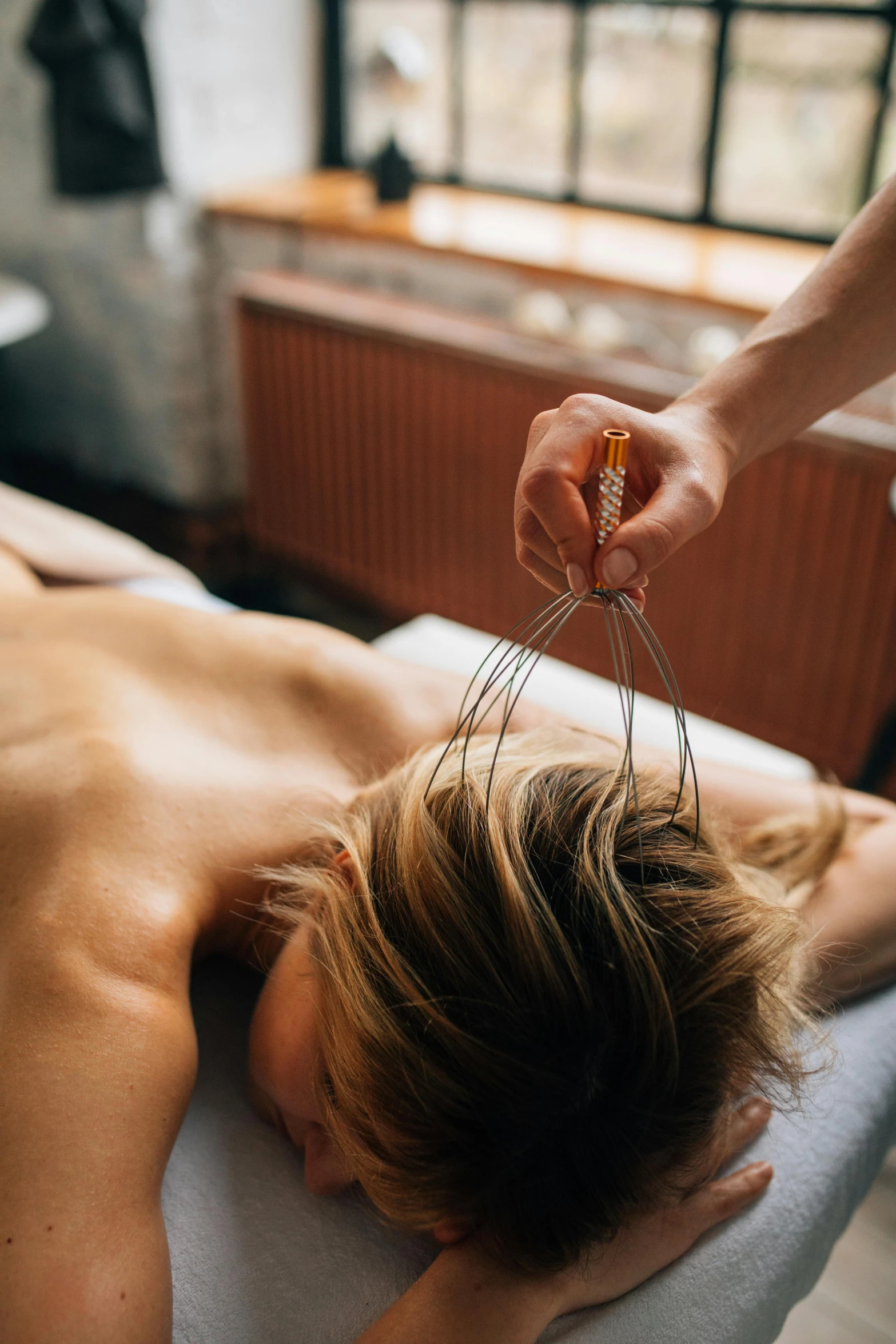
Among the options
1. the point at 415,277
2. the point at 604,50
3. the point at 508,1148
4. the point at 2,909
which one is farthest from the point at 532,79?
the point at 508,1148

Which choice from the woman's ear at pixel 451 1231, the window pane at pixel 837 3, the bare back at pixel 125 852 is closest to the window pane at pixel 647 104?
the window pane at pixel 837 3

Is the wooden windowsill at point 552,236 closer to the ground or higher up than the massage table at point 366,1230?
higher up

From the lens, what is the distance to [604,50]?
226 cm

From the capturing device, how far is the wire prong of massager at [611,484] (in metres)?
0.65

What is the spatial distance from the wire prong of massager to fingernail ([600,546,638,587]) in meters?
0.02

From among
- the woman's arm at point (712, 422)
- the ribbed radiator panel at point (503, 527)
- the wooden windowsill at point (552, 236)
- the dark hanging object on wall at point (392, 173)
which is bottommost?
the ribbed radiator panel at point (503, 527)

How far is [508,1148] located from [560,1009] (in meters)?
→ 0.08

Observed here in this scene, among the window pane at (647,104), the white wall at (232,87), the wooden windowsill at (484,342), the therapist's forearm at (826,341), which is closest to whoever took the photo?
the therapist's forearm at (826,341)

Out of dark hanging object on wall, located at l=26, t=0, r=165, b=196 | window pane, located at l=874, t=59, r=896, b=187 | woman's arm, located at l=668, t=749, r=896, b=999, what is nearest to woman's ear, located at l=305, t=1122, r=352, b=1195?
woman's arm, located at l=668, t=749, r=896, b=999

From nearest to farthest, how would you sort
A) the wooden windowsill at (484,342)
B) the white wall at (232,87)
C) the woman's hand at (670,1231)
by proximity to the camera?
the woman's hand at (670,1231) → the wooden windowsill at (484,342) → the white wall at (232,87)

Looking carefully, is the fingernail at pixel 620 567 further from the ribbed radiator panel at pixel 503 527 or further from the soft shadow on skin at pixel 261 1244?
the ribbed radiator panel at pixel 503 527

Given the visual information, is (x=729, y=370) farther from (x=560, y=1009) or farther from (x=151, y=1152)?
(x=151, y=1152)

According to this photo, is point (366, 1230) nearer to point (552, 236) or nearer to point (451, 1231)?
point (451, 1231)

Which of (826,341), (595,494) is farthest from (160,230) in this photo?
(595,494)
